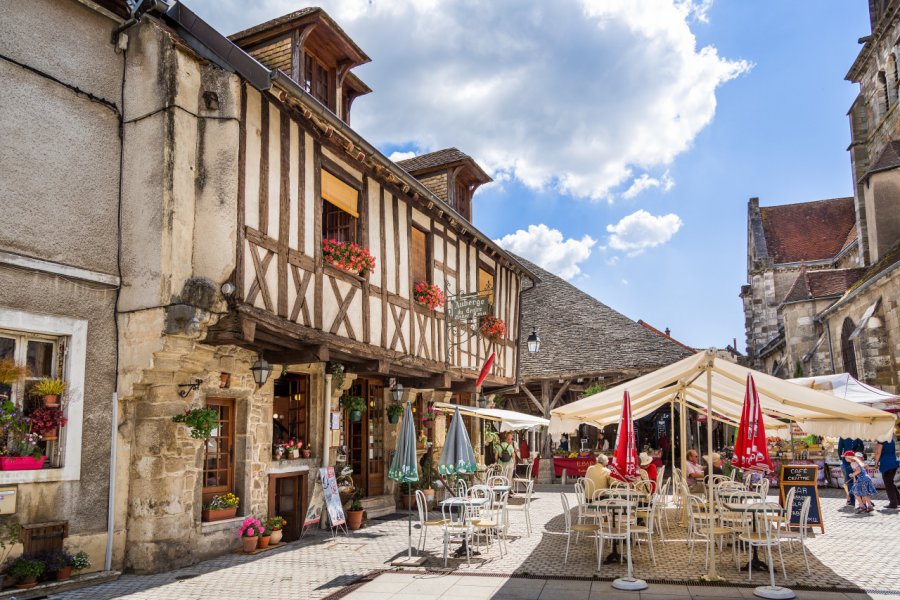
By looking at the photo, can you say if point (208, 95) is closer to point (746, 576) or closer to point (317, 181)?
point (317, 181)

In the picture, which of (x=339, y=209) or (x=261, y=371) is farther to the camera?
(x=339, y=209)

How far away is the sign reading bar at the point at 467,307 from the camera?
1163 centimetres

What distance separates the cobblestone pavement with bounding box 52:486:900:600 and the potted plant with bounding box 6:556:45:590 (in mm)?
358

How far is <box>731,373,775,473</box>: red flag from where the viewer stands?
20.9ft

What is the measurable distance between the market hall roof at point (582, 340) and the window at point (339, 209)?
10.5m

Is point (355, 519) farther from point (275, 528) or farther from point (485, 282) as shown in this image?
point (485, 282)

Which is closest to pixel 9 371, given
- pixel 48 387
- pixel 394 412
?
pixel 48 387

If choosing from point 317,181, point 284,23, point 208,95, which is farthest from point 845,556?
point 284,23

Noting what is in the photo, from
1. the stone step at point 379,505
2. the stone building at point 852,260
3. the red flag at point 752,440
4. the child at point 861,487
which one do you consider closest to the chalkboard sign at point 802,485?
the child at point 861,487

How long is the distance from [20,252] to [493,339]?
964 centimetres

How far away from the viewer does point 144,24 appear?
25.6 feet

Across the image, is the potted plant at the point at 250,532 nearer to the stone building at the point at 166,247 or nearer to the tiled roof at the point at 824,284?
the stone building at the point at 166,247

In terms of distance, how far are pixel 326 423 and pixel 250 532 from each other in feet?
7.18

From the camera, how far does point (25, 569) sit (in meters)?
6.21
